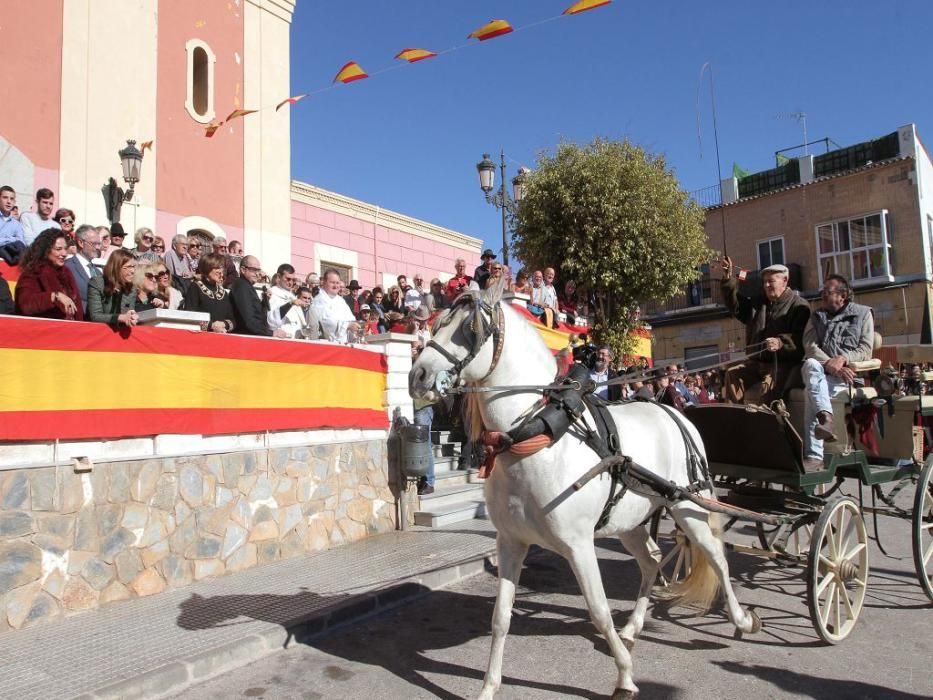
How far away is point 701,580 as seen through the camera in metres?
5.04

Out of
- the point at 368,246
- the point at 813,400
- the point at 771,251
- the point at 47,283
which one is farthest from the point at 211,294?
the point at 771,251

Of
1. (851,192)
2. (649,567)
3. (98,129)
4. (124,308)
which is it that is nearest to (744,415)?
(649,567)

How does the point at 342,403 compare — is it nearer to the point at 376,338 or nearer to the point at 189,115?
the point at 376,338

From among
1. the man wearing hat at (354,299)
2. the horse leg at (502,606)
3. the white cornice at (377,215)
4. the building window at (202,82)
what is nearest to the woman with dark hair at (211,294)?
the man wearing hat at (354,299)

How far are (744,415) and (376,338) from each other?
4.88 meters

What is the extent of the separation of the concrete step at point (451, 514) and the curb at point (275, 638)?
5.58ft

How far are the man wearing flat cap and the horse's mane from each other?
8.39 ft

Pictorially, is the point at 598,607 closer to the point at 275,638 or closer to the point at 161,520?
the point at 275,638

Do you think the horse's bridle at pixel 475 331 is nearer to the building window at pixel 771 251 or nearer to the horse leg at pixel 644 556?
the horse leg at pixel 644 556

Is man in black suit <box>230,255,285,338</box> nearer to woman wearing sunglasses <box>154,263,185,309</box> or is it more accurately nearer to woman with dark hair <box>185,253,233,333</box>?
woman with dark hair <box>185,253,233,333</box>

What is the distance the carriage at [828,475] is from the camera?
488cm

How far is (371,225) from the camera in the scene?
61.6 feet

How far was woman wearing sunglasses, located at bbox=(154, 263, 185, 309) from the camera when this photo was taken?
699cm

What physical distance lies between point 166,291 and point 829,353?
21.7 ft
